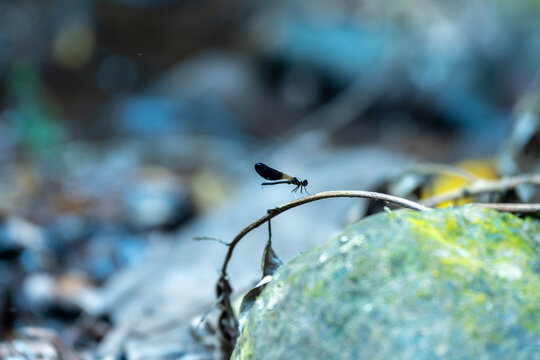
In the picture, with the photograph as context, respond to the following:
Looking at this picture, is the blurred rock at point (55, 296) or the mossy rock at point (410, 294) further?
the blurred rock at point (55, 296)

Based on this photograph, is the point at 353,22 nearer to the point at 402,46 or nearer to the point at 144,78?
the point at 402,46

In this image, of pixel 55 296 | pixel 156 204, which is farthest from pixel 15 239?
pixel 156 204

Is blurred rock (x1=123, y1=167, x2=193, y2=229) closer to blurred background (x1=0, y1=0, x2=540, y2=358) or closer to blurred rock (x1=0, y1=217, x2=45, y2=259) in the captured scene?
blurred background (x1=0, y1=0, x2=540, y2=358)

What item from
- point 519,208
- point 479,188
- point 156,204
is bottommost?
point 519,208

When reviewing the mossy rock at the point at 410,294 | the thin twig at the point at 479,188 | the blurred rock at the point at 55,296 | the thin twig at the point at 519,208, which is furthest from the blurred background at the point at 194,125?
the thin twig at the point at 519,208

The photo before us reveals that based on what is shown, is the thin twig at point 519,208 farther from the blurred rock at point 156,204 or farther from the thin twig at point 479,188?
the blurred rock at point 156,204

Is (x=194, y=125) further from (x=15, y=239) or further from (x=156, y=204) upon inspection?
(x=15, y=239)

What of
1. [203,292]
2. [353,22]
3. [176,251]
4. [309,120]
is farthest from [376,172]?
[353,22]
